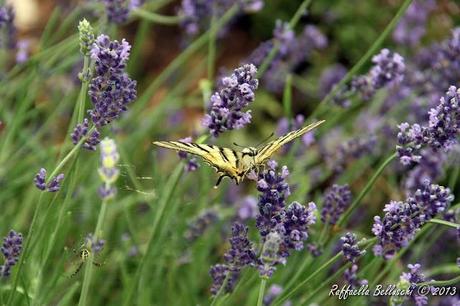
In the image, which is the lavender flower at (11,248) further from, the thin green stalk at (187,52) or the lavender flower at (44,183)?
the thin green stalk at (187,52)

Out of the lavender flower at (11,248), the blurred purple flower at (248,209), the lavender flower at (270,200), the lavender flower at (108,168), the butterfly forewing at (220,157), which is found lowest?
the lavender flower at (108,168)

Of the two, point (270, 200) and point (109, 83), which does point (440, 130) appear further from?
point (109, 83)

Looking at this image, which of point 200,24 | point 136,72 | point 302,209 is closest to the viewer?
point 302,209

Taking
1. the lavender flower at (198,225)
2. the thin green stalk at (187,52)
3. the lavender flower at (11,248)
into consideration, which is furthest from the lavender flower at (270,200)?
the thin green stalk at (187,52)

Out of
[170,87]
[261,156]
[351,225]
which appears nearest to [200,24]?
[170,87]

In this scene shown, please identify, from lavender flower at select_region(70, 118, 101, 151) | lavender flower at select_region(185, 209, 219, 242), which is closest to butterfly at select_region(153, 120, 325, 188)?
lavender flower at select_region(70, 118, 101, 151)

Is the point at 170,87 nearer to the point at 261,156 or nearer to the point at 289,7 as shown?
the point at 289,7
